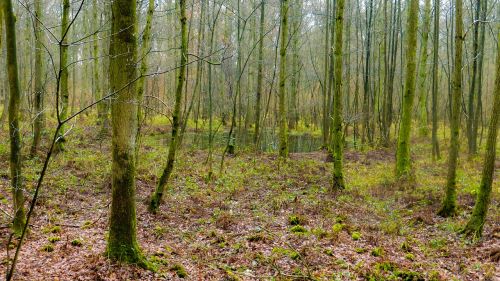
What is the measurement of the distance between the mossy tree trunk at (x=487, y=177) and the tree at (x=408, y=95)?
4.46 metres

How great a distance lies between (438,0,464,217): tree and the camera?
8195 millimetres

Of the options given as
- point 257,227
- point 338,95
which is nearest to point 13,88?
point 257,227

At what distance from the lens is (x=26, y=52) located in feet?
83.2

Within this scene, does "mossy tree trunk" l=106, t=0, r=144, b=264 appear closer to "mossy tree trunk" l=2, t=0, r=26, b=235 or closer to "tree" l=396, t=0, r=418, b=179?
"mossy tree trunk" l=2, t=0, r=26, b=235

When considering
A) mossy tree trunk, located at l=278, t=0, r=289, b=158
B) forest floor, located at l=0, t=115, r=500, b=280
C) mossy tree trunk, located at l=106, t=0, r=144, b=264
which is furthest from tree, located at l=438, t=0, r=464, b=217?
mossy tree trunk, located at l=278, t=0, r=289, b=158

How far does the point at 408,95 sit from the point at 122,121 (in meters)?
9.18

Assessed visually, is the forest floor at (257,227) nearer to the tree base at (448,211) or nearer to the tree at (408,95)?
the tree base at (448,211)

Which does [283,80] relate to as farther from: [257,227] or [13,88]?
[13,88]

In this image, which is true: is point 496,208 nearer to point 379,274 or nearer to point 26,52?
point 379,274

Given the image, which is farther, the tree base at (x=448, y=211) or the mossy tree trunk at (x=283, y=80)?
the mossy tree trunk at (x=283, y=80)

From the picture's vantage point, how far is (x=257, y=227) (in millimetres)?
8109

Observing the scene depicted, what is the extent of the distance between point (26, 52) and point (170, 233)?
2271 cm

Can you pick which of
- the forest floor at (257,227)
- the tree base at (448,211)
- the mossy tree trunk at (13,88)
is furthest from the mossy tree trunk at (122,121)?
the tree base at (448,211)

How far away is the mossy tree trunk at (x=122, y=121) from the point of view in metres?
5.17
